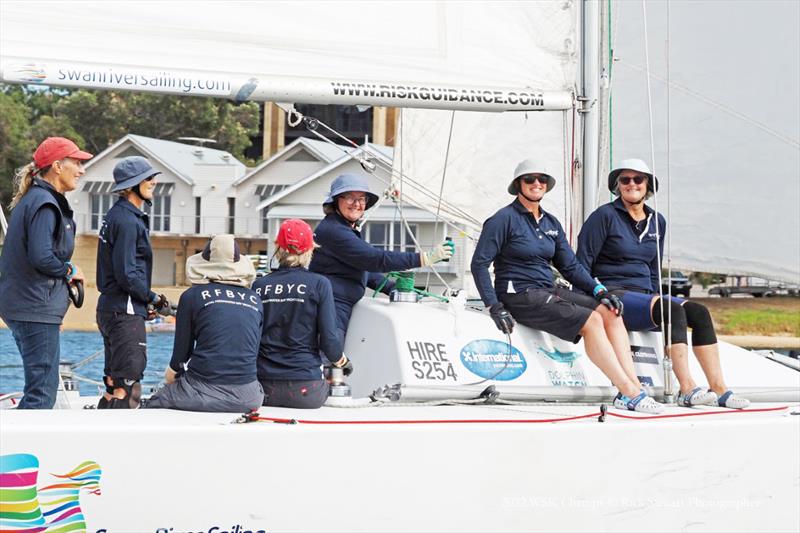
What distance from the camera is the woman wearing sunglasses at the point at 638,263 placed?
5391 mm

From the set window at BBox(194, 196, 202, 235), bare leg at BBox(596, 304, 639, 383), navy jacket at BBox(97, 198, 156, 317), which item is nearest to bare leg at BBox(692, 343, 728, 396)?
bare leg at BBox(596, 304, 639, 383)

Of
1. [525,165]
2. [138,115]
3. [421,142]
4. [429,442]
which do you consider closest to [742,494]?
[429,442]

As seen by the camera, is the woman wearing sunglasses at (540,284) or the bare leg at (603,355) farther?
the woman wearing sunglasses at (540,284)

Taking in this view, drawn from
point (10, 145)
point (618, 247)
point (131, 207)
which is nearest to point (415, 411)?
point (131, 207)

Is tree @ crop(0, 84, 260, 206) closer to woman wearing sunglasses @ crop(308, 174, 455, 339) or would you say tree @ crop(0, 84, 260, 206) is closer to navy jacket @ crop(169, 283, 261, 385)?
woman wearing sunglasses @ crop(308, 174, 455, 339)

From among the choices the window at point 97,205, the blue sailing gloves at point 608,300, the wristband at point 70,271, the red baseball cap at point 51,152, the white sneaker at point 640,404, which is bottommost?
the white sneaker at point 640,404

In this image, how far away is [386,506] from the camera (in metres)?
4.28

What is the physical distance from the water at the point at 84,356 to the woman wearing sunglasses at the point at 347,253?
17.5 feet

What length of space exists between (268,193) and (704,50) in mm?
32472

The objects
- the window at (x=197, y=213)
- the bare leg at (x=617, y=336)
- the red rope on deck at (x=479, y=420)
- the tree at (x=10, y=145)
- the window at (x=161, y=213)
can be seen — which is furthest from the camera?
the window at (x=161, y=213)

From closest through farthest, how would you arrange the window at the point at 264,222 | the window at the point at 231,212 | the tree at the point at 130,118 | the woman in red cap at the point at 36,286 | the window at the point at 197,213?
1. the woman in red cap at the point at 36,286
2. the window at the point at 264,222
3. the window at the point at 197,213
4. the window at the point at 231,212
5. the tree at the point at 130,118

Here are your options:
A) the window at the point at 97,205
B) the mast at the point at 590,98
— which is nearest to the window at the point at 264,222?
the window at the point at 97,205

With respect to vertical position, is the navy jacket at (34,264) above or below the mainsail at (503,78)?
below

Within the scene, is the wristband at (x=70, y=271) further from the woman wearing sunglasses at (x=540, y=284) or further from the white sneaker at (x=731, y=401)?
the white sneaker at (x=731, y=401)
